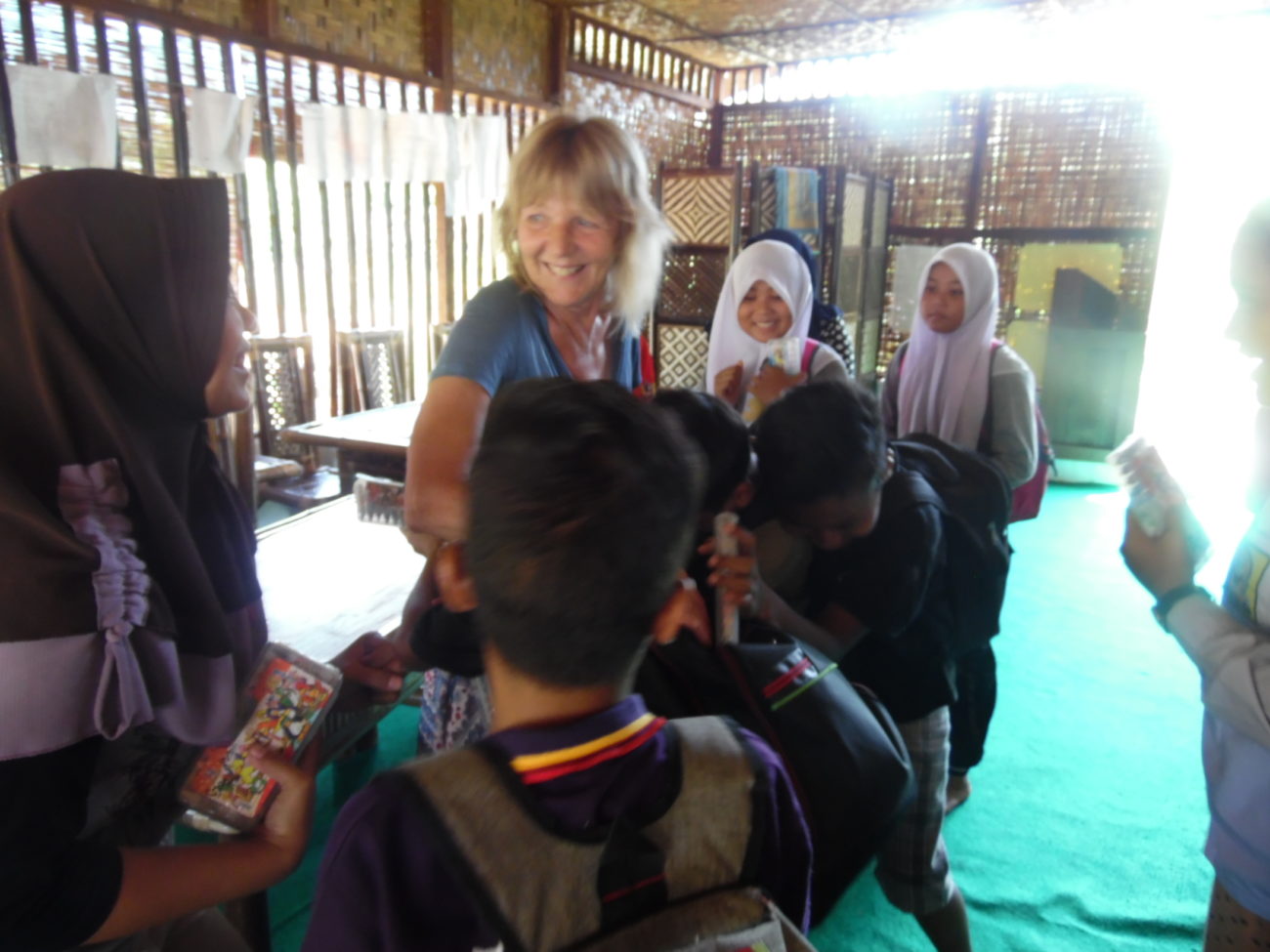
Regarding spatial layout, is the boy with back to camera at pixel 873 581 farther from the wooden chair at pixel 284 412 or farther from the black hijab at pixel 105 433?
the wooden chair at pixel 284 412

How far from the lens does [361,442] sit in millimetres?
3445

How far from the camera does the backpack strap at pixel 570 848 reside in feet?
2.12

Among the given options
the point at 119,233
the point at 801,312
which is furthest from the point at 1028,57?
the point at 119,233

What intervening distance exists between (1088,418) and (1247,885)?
5.78 m

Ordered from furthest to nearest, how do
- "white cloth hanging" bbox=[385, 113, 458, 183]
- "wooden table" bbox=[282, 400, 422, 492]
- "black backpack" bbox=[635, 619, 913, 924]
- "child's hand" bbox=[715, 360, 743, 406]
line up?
1. "white cloth hanging" bbox=[385, 113, 458, 183]
2. "wooden table" bbox=[282, 400, 422, 492]
3. "child's hand" bbox=[715, 360, 743, 406]
4. "black backpack" bbox=[635, 619, 913, 924]

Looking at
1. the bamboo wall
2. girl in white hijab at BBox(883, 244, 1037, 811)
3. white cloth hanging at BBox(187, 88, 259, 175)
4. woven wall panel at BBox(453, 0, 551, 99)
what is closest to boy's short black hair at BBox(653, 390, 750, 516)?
girl in white hijab at BBox(883, 244, 1037, 811)

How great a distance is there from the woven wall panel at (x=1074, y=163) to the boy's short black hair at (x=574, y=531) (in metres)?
6.58

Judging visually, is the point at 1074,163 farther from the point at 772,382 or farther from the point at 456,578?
the point at 456,578

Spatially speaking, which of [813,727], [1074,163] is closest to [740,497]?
[813,727]

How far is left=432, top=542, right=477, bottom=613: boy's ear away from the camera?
2.67 feet

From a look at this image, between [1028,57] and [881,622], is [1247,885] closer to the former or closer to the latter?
[881,622]

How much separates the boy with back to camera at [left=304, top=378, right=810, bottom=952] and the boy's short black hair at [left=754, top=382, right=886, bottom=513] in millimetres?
549

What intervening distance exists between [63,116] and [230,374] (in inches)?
124

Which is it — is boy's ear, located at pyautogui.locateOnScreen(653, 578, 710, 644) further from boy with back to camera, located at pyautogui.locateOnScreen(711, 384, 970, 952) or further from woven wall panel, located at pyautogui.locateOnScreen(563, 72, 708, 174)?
woven wall panel, located at pyautogui.locateOnScreen(563, 72, 708, 174)
